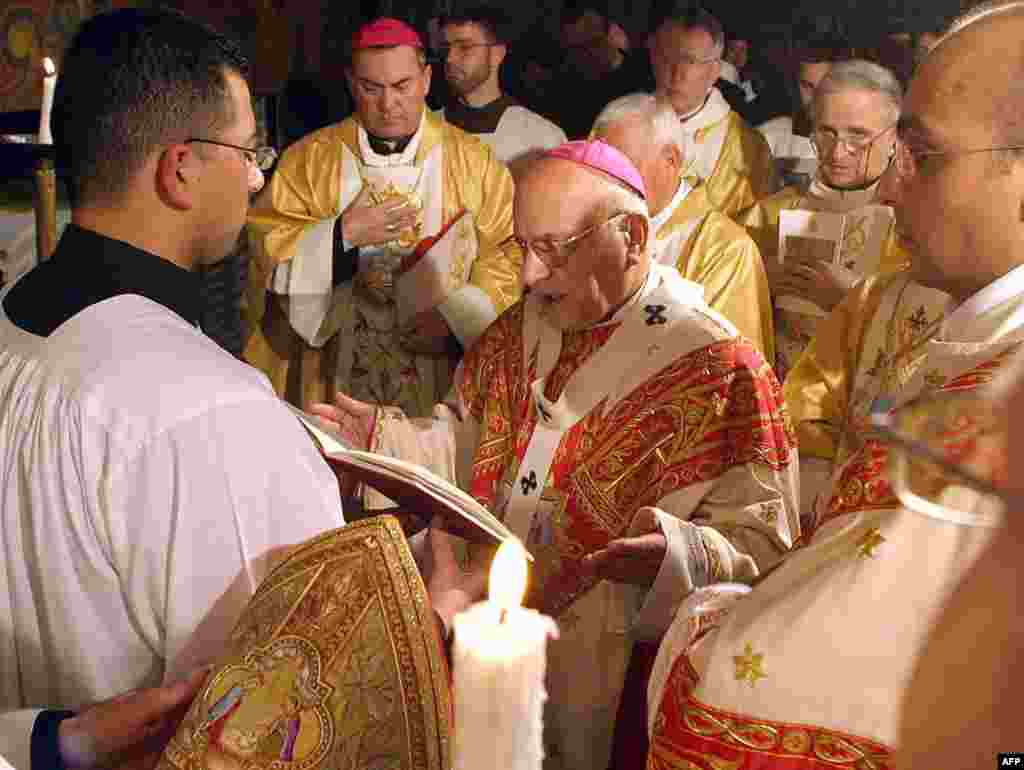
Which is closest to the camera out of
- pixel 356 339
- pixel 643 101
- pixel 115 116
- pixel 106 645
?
pixel 106 645

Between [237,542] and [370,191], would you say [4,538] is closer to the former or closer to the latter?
[237,542]

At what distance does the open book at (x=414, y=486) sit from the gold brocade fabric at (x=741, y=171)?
13.6 ft

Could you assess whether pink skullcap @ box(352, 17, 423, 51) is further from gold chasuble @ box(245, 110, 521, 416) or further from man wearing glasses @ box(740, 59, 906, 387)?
man wearing glasses @ box(740, 59, 906, 387)

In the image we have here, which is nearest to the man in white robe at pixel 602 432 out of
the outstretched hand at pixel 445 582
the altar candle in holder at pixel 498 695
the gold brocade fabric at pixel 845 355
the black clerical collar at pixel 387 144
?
the gold brocade fabric at pixel 845 355

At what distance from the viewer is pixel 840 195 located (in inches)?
204

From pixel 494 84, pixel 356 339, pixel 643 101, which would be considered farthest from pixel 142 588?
pixel 494 84

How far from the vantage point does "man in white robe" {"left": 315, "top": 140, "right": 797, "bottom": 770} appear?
2.99 metres

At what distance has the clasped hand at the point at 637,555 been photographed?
8.76ft

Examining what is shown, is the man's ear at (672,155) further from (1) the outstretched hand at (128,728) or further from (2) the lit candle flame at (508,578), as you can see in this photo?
(2) the lit candle flame at (508,578)

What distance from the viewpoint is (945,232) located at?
212 centimetres

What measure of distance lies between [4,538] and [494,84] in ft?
16.8

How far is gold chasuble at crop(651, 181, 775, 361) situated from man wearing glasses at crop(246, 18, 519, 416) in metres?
0.66

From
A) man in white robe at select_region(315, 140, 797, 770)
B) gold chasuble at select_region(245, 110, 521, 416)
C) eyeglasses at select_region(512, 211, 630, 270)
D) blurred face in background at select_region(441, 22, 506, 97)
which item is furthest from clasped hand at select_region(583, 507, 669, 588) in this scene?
blurred face in background at select_region(441, 22, 506, 97)

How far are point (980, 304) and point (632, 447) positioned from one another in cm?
124
